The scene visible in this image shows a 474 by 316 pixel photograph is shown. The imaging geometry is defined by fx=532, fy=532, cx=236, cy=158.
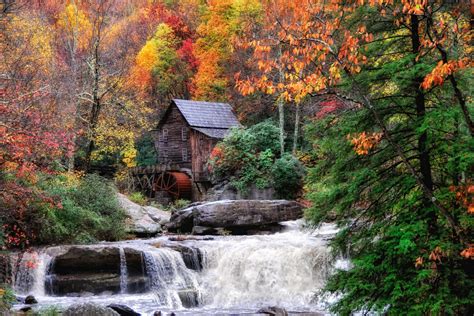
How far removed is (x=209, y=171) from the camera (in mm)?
33625

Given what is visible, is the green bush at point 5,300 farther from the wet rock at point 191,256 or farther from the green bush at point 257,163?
the green bush at point 257,163

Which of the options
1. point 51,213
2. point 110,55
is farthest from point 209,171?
point 51,213

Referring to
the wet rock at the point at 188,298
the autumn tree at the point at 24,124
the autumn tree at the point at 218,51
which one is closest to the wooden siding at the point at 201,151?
the autumn tree at the point at 218,51

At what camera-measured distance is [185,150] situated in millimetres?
36344

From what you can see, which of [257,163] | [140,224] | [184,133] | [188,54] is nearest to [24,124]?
[140,224]

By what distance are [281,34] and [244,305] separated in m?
9.58

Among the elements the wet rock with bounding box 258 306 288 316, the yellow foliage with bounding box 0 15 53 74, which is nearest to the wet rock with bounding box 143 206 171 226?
the yellow foliage with bounding box 0 15 53 74

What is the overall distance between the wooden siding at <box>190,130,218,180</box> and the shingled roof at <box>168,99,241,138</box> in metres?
0.43

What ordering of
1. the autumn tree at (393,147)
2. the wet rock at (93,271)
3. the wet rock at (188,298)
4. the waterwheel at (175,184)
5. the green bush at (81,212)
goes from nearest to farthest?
1. the autumn tree at (393,147)
2. the wet rock at (188,298)
3. the wet rock at (93,271)
4. the green bush at (81,212)
5. the waterwheel at (175,184)

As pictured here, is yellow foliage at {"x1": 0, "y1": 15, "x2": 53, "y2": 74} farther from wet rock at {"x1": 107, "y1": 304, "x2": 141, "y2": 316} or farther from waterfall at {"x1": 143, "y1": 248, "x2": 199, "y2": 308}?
wet rock at {"x1": 107, "y1": 304, "x2": 141, "y2": 316}

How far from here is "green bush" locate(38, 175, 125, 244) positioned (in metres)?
16.0

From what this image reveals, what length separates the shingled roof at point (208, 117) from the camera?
3466cm

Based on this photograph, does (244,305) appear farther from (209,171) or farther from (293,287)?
(209,171)

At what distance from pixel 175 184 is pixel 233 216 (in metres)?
13.4
